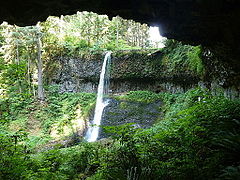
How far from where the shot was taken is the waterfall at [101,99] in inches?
558

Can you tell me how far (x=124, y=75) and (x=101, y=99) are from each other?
11.6 feet

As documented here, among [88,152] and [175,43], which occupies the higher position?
[175,43]

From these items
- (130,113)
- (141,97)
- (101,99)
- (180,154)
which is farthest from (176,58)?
(180,154)

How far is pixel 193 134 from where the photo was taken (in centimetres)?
416

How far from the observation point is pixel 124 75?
62.5 ft

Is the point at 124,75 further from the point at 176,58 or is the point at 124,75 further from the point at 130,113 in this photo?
the point at 130,113

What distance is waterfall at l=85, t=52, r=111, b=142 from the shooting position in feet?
46.5

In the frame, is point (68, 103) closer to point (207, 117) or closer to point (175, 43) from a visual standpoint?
point (175, 43)

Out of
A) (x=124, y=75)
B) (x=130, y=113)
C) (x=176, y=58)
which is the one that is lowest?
(x=130, y=113)

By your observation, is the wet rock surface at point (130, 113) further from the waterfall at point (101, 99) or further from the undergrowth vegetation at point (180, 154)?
the undergrowth vegetation at point (180, 154)

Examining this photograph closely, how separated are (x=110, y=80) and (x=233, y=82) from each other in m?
14.7

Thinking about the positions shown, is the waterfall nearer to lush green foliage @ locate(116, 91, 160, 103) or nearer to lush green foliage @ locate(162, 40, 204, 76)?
lush green foliage @ locate(116, 91, 160, 103)

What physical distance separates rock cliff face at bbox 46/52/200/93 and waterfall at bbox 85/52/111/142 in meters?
0.56

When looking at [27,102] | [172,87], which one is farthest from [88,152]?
[27,102]
